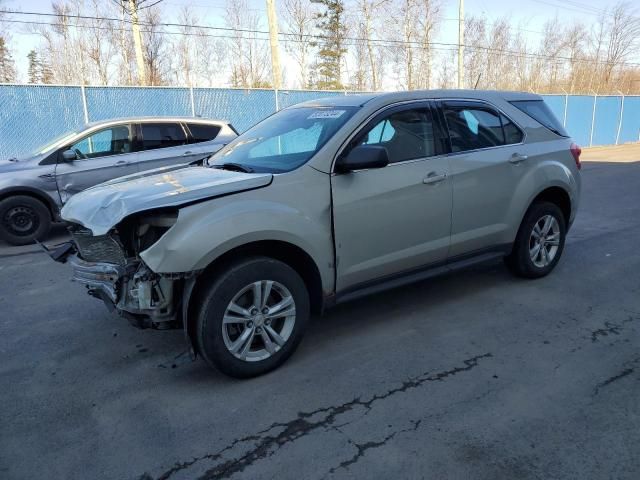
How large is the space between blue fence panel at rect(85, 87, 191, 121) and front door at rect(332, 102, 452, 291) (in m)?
11.2

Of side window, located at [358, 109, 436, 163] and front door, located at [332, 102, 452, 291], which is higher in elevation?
side window, located at [358, 109, 436, 163]

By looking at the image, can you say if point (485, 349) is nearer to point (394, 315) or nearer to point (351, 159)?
point (394, 315)

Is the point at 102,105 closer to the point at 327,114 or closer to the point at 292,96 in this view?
the point at 292,96

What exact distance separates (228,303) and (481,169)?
8.48ft

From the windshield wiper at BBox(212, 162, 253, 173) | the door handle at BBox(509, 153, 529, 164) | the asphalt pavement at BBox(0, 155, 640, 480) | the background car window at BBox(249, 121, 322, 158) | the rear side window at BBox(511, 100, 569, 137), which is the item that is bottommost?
the asphalt pavement at BBox(0, 155, 640, 480)

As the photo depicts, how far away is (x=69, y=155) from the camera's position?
24.2 ft

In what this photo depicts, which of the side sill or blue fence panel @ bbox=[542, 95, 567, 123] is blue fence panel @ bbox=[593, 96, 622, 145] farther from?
the side sill

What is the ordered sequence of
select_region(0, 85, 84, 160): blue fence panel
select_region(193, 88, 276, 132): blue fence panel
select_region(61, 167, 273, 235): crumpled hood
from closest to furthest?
select_region(61, 167, 273, 235): crumpled hood, select_region(0, 85, 84, 160): blue fence panel, select_region(193, 88, 276, 132): blue fence panel

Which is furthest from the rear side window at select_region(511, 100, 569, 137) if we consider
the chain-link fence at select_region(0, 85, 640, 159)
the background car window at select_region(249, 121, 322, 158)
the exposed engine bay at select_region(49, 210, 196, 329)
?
the chain-link fence at select_region(0, 85, 640, 159)

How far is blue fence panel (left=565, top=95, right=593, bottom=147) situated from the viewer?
74.9 ft

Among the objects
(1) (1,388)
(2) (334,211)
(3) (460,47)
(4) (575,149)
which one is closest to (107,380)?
(1) (1,388)

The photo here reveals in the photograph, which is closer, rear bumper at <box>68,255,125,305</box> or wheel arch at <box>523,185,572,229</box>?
rear bumper at <box>68,255,125,305</box>

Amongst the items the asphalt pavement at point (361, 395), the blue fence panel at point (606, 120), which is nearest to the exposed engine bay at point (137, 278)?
the asphalt pavement at point (361, 395)

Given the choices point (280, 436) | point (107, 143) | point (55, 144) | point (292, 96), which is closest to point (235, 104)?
point (292, 96)
